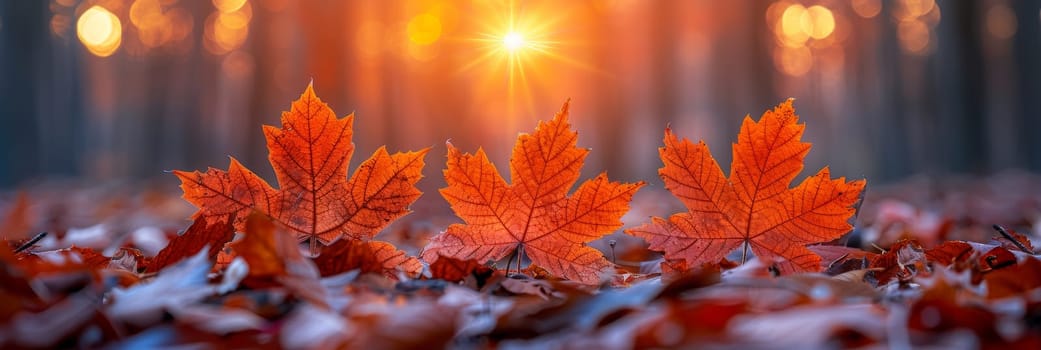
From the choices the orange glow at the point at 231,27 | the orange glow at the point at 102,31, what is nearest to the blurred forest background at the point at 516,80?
the orange glow at the point at 102,31

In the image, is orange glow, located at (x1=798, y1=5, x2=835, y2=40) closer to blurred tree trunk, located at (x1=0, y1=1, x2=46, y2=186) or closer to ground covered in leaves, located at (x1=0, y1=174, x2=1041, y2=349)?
blurred tree trunk, located at (x1=0, y1=1, x2=46, y2=186)

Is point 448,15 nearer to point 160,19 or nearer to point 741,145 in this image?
point 160,19

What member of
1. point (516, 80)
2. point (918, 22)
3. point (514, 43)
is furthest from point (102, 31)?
point (918, 22)

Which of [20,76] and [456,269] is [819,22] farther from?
[456,269]

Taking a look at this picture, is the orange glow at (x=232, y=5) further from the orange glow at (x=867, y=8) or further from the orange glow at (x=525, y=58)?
the orange glow at (x=867, y=8)

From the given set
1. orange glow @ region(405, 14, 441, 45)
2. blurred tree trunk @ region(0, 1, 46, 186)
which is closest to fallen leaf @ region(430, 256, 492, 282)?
blurred tree trunk @ region(0, 1, 46, 186)
